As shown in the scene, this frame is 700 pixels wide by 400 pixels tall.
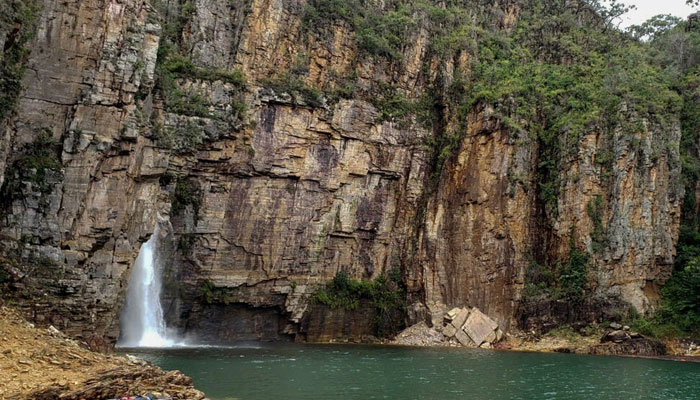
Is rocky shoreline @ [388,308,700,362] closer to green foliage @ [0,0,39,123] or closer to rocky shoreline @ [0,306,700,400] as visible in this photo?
rocky shoreline @ [0,306,700,400]

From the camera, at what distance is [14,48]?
21.4 meters

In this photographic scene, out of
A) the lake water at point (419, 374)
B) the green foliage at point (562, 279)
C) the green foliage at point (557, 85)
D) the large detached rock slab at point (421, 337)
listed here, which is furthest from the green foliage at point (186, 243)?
the green foliage at point (562, 279)

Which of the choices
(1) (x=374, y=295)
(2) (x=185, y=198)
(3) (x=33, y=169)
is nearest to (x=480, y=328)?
(1) (x=374, y=295)

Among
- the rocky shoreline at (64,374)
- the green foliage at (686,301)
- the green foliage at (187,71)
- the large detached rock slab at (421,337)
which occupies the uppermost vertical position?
the green foliage at (187,71)

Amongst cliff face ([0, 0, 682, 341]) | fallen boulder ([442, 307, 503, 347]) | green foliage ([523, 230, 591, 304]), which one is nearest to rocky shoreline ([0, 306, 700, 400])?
cliff face ([0, 0, 682, 341])

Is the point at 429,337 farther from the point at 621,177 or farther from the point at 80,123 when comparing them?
the point at 80,123

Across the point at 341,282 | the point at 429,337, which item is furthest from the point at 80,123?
the point at 429,337

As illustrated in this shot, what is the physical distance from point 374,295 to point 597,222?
1428cm

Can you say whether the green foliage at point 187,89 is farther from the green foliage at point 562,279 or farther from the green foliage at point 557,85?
the green foliage at point 562,279

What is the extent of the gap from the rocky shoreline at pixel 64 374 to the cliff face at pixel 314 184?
8739 millimetres

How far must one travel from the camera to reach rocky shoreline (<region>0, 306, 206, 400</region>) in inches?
525

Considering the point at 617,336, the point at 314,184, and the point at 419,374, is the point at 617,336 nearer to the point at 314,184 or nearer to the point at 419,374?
the point at 419,374

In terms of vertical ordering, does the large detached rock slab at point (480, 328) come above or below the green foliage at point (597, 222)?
below

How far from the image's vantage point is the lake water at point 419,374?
18.1 metres
